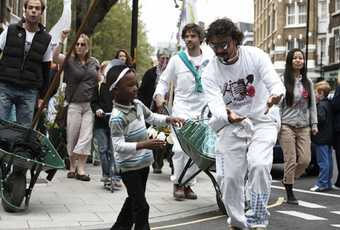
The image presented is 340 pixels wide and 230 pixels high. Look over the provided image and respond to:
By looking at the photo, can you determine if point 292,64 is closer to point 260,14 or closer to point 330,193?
point 330,193

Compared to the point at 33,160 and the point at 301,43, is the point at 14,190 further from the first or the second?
the point at 301,43

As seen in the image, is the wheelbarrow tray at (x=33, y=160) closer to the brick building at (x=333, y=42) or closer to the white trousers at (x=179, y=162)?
the white trousers at (x=179, y=162)

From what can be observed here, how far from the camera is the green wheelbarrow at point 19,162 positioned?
7395 millimetres

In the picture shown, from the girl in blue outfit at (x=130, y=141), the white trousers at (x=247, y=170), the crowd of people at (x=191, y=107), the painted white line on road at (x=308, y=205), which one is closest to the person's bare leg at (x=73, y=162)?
the crowd of people at (x=191, y=107)

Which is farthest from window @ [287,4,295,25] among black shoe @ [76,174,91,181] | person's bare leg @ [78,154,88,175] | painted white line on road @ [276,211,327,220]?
painted white line on road @ [276,211,327,220]

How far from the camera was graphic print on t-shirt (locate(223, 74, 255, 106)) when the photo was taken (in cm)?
587

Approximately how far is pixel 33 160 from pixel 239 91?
2.66 m

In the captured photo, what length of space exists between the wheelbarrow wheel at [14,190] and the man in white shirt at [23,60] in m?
0.93

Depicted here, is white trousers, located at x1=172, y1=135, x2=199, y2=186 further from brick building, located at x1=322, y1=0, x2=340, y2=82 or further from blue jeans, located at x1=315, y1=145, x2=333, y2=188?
brick building, located at x1=322, y1=0, x2=340, y2=82

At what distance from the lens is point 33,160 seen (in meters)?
7.38

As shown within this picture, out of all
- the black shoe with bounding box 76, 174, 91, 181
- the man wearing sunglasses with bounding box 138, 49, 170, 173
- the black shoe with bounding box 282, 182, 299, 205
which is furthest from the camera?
the man wearing sunglasses with bounding box 138, 49, 170, 173

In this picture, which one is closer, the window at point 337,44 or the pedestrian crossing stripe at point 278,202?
the pedestrian crossing stripe at point 278,202

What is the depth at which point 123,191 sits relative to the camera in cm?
951

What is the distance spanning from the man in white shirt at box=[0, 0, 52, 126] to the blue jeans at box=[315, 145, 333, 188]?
5.13 meters
